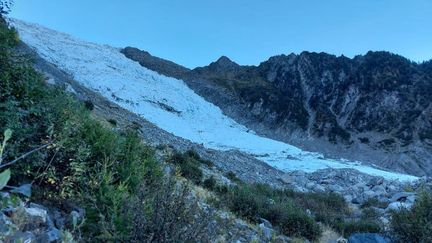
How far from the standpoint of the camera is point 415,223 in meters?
6.97

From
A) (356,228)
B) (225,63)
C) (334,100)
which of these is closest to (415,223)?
(356,228)

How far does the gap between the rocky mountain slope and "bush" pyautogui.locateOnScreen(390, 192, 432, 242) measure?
40.1m

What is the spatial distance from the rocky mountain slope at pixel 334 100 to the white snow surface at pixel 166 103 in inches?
242

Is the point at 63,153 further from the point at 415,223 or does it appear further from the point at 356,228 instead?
the point at 356,228

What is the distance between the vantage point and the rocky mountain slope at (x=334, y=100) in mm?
51625

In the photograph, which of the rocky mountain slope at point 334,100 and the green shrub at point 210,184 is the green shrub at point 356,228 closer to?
the green shrub at point 210,184

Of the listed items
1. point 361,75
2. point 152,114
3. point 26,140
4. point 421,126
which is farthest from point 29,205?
point 361,75

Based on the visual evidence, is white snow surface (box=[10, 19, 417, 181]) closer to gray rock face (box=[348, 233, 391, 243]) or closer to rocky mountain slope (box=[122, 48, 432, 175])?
rocky mountain slope (box=[122, 48, 432, 175])

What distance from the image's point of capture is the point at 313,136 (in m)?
54.2

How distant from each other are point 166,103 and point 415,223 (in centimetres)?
3900

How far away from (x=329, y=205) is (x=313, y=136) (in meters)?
40.8

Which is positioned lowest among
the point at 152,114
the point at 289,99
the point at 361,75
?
the point at 152,114

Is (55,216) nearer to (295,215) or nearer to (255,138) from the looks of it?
(295,215)

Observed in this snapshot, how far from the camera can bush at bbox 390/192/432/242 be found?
670 centimetres
